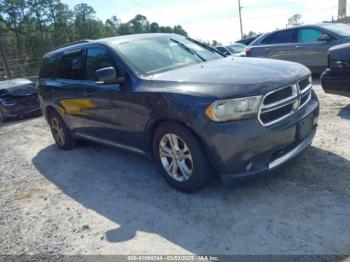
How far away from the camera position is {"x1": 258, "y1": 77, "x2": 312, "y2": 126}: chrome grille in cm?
357

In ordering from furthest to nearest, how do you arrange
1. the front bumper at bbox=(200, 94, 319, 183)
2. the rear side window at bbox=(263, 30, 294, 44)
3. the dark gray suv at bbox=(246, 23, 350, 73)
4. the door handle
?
the rear side window at bbox=(263, 30, 294, 44) < the dark gray suv at bbox=(246, 23, 350, 73) < the door handle < the front bumper at bbox=(200, 94, 319, 183)

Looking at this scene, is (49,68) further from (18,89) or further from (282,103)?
(18,89)

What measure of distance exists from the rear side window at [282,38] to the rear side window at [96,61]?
6.95m

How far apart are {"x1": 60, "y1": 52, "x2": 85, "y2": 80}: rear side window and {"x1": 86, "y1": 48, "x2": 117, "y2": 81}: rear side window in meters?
0.19

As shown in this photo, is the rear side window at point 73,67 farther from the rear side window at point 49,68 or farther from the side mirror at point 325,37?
the side mirror at point 325,37

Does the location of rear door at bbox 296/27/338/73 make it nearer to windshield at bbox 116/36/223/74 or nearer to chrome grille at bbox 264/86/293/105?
windshield at bbox 116/36/223/74

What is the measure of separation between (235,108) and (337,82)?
10.1ft

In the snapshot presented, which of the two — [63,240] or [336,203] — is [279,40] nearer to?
[336,203]

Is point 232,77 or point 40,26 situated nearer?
point 232,77

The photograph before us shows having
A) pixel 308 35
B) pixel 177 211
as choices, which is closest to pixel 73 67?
pixel 177 211

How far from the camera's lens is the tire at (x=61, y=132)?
651 cm

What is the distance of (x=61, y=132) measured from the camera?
667 cm

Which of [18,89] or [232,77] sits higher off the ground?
[232,77]

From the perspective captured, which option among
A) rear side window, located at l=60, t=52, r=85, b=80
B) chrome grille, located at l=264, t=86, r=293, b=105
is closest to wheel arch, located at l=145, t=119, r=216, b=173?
chrome grille, located at l=264, t=86, r=293, b=105
